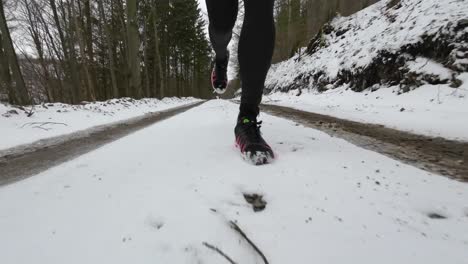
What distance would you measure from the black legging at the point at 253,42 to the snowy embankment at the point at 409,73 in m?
1.36

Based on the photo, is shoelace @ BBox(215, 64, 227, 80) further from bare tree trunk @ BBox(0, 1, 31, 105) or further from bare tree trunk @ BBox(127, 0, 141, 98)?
bare tree trunk @ BBox(127, 0, 141, 98)

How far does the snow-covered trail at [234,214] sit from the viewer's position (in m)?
0.58

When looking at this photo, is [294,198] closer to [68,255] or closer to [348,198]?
[348,198]

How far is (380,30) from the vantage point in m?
6.20

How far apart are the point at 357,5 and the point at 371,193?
11.6 m

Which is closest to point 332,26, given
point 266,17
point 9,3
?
point 266,17

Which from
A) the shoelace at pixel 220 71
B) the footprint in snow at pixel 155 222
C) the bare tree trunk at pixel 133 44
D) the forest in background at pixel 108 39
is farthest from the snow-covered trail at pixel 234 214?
the bare tree trunk at pixel 133 44

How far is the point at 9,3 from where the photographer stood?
13258mm

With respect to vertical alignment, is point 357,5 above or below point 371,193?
above

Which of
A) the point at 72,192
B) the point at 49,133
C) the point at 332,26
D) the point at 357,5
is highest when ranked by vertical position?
the point at 357,5

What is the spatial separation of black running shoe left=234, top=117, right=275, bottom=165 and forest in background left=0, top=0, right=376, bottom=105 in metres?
5.78

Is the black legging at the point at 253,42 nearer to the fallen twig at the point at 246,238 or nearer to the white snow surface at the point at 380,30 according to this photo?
the fallen twig at the point at 246,238

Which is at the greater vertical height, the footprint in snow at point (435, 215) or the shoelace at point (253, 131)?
the shoelace at point (253, 131)

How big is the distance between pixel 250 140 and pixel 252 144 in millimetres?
46
